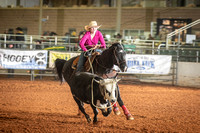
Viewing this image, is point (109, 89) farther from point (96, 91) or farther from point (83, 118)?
point (83, 118)

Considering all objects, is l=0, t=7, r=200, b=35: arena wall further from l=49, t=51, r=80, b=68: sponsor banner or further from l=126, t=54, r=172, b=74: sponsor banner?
l=49, t=51, r=80, b=68: sponsor banner

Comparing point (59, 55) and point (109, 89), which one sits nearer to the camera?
point (109, 89)

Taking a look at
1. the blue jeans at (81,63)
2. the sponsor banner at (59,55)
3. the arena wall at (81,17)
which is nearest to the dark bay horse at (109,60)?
the blue jeans at (81,63)

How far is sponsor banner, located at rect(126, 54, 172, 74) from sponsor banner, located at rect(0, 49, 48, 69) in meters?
4.82

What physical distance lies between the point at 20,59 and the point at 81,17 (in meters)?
15.3

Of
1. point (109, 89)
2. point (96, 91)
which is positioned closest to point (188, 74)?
point (96, 91)

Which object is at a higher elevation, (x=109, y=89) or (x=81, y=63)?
(x=81, y=63)

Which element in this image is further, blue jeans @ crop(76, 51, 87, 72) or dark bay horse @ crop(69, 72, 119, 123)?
blue jeans @ crop(76, 51, 87, 72)

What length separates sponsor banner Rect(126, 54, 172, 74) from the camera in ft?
45.4

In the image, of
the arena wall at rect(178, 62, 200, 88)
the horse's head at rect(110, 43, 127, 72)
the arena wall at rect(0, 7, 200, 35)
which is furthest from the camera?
the arena wall at rect(0, 7, 200, 35)

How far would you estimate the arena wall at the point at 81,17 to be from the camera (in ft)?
84.4

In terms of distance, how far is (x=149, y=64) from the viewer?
13859 millimetres

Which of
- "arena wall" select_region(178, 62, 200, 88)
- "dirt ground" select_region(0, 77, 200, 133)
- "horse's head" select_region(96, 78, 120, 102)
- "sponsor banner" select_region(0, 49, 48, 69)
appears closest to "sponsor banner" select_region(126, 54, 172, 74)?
"arena wall" select_region(178, 62, 200, 88)

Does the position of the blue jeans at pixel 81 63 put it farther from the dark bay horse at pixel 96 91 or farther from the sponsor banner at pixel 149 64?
the sponsor banner at pixel 149 64
